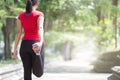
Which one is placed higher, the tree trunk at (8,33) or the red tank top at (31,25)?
the red tank top at (31,25)

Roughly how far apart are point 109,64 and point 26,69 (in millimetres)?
14668

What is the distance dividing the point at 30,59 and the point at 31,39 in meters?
0.37

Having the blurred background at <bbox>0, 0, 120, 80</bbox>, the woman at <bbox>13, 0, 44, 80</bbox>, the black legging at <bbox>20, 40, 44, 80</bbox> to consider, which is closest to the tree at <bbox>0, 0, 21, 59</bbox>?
the blurred background at <bbox>0, 0, 120, 80</bbox>

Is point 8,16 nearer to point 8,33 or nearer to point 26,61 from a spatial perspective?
point 8,33

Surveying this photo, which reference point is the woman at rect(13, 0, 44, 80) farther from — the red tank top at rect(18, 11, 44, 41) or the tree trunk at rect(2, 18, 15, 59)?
the tree trunk at rect(2, 18, 15, 59)

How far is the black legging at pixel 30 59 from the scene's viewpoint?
24.0 ft

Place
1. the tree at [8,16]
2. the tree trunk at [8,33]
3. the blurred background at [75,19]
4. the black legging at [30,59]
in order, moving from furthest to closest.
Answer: the tree trunk at [8,33], the blurred background at [75,19], the tree at [8,16], the black legging at [30,59]

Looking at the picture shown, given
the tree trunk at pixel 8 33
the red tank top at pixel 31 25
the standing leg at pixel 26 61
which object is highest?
the red tank top at pixel 31 25

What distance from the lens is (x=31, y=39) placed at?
24.2ft

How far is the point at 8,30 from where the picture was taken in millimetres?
19594

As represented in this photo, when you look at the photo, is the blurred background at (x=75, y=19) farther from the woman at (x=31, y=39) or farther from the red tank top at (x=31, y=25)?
the red tank top at (x=31, y=25)

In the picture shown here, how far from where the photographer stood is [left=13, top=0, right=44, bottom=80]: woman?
7.33 metres

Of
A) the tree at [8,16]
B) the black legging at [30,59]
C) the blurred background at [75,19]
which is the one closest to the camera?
the black legging at [30,59]

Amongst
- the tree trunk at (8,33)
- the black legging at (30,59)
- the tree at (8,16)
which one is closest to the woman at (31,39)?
the black legging at (30,59)
